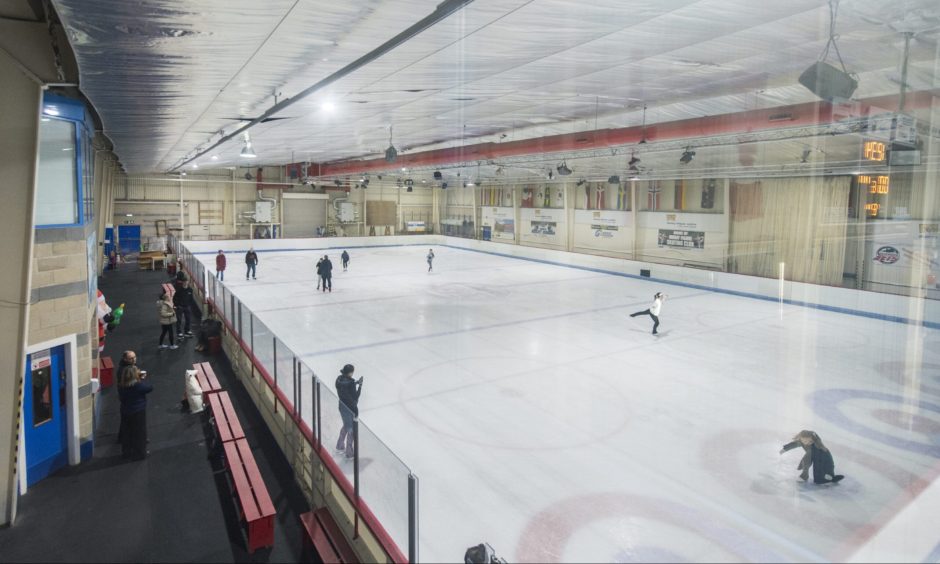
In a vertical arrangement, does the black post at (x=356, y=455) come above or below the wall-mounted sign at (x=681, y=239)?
below

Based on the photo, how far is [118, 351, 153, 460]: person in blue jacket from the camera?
7.20 metres

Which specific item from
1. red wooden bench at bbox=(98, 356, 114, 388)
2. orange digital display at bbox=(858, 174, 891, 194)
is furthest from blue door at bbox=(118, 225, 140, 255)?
orange digital display at bbox=(858, 174, 891, 194)

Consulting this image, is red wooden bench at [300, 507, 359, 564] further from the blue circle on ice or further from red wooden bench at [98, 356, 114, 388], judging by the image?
the blue circle on ice

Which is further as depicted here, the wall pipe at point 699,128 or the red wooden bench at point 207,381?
the wall pipe at point 699,128

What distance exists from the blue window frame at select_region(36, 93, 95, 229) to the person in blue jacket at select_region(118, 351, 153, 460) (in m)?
2.07

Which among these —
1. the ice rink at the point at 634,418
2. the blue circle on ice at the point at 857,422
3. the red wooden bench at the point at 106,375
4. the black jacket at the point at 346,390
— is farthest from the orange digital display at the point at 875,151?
the red wooden bench at the point at 106,375

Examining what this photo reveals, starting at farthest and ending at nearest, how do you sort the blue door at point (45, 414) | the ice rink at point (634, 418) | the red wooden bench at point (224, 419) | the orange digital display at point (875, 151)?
the orange digital display at point (875, 151) → the red wooden bench at point (224, 419) → the blue door at point (45, 414) → the ice rink at point (634, 418)

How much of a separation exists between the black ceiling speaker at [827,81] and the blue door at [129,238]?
A: 1513 inches

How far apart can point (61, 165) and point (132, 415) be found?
3488 mm

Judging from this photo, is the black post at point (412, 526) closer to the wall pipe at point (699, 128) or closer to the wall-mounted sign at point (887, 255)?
the wall pipe at point (699, 128)

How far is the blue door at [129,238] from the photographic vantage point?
34.7 m

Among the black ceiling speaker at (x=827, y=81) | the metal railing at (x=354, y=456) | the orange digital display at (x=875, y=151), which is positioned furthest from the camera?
the orange digital display at (x=875, y=151)

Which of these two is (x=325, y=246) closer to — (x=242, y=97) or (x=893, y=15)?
(x=242, y=97)

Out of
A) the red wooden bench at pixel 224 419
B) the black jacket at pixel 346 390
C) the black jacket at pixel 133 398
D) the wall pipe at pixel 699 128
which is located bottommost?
the red wooden bench at pixel 224 419
